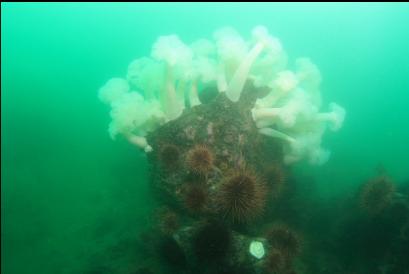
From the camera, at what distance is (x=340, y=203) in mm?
10359

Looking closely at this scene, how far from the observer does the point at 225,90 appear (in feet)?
26.9

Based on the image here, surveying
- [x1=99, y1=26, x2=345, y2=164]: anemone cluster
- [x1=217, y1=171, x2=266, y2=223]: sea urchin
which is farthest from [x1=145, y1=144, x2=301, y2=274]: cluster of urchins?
[x1=99, y1=26, x2=345, y2=164]: anemone cluster

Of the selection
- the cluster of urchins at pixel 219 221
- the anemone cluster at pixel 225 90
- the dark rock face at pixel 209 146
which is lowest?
the cluster of urchins at pixel 219 221

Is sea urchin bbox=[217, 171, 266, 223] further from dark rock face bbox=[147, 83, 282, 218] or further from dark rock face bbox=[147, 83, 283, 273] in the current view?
dark rock face bbox=[147, 83, 282, 218]

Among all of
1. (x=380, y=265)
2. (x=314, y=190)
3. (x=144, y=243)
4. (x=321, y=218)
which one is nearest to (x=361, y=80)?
(x=314, y=190)

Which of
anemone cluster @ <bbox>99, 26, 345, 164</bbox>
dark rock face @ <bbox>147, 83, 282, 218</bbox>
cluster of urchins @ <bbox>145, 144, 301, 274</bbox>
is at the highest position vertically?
anemone cluster @ <bbox>99, 26, 345, 164</bbox>

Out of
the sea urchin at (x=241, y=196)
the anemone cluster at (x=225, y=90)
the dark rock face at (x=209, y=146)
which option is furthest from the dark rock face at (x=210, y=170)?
the anemone cluster at (x=225, y=90)

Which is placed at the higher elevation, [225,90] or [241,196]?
[225,90]

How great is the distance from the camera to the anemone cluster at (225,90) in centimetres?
792

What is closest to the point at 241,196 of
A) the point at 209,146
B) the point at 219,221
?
the point at 219,221

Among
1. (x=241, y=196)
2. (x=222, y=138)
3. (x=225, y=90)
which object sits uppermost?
(x=225, y=90)

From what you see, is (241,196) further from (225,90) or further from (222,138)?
(225,90)

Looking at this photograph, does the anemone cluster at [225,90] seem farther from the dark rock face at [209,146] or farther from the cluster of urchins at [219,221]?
the cluster of urchins at [219,221]

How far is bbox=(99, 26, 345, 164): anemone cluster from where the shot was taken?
7.92 meters
